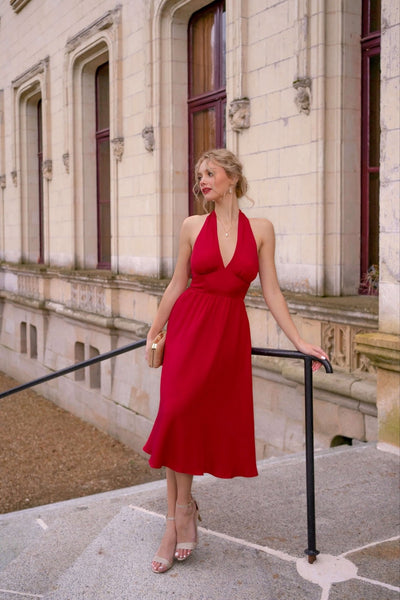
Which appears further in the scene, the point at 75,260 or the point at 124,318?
the point at 75,260

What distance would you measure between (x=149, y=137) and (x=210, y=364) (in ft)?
22.4

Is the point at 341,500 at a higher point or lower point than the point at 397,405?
lower

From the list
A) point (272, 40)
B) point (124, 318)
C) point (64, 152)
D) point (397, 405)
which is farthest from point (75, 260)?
point (397, 405)

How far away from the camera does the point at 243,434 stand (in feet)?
9.64

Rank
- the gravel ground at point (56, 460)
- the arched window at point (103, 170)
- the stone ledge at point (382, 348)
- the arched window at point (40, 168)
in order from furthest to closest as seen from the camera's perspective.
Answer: the arched window at point (40, 168)
the arched window at point (103, 170)
the gravel ground at point (56, 460)
the stone ledge at point (382, 348)

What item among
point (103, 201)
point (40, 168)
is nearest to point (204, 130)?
point (103, 201)

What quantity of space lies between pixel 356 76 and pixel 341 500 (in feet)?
12.8

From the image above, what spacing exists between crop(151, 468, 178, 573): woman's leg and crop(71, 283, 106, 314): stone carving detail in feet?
24.4

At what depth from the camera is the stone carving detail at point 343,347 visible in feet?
18.4

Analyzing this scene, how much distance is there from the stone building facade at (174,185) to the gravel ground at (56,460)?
41 centimetres

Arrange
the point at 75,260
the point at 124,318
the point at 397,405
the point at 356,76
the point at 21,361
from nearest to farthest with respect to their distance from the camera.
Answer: the point at 397,405, the point at 356,76, the point at 124,318, the point at 75,260, the point at 21,361

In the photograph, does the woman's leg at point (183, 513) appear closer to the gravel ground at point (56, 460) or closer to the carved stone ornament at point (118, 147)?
the gravel ground at point (56, 460)

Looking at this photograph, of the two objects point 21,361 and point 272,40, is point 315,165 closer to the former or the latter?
point 272,40

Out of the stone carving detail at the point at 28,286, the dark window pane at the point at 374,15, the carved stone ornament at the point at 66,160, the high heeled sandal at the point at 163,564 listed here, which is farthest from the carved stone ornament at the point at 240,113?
the stone carving detail at the point at 28,286
